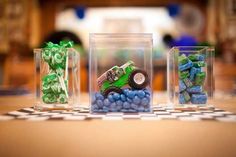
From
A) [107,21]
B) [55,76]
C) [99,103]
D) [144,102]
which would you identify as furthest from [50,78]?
[107,21]

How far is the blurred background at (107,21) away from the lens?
464 cm

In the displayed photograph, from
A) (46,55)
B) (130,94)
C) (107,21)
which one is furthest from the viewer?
(107,21)

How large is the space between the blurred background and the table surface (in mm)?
3764

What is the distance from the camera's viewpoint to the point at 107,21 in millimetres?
4988

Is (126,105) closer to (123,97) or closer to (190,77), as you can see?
(123,97)

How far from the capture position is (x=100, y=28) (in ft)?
16.4

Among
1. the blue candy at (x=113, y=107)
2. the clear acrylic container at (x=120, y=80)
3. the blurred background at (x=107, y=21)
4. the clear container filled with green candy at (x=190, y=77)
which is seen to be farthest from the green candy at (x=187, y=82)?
the blurred background at (x=107, y=21)

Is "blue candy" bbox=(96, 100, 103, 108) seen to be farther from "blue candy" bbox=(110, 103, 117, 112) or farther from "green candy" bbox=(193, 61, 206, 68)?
"green candy" bbox=(193, 61, 206, 68)

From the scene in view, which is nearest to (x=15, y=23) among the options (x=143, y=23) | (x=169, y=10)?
(x=143, y=23)

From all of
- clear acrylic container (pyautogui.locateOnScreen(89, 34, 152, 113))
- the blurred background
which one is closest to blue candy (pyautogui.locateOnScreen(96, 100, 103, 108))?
clear acrylic container (pyautogui.locateOnScreen(89, 34, 152, 113))

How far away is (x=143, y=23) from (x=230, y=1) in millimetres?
1150

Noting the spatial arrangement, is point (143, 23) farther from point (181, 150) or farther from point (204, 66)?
point (181, 150)

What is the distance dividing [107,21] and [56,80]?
4.04 metres

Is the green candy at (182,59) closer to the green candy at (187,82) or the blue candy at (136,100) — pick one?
the green candy at (187,82)
